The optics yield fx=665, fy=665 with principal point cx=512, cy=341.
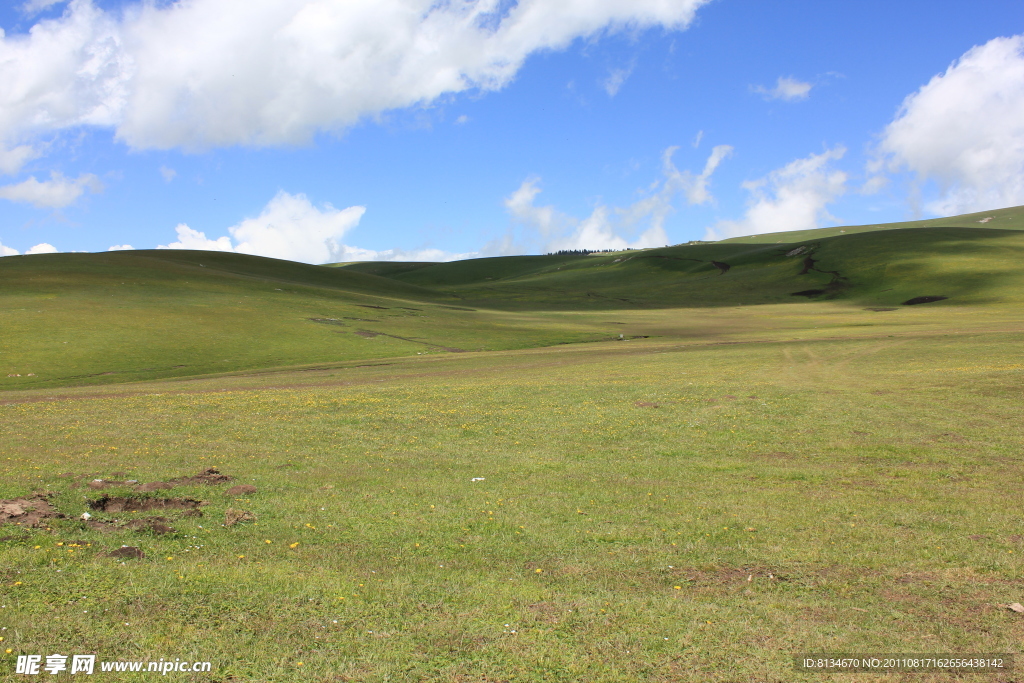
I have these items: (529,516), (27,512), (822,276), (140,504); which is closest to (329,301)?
(140,504)

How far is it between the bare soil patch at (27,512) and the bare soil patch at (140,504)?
2.53 ft

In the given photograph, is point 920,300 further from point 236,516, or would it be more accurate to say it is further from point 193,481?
point 236,516

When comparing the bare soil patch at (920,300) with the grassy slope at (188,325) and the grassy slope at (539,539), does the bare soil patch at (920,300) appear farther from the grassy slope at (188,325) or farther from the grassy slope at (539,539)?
the grassy slope at (539,539)

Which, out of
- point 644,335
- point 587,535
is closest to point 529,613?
point 587,535

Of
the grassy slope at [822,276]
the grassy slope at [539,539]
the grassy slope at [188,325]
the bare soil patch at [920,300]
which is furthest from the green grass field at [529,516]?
the grassy slope at [822,276]

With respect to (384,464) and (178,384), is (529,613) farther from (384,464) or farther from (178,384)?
(178,384)

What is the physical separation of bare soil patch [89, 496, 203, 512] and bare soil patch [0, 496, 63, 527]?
770 millimetres

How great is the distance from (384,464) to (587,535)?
24.6 feet

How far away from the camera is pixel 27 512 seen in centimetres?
1183

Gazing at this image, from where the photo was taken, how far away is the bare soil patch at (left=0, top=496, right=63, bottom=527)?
447 inches

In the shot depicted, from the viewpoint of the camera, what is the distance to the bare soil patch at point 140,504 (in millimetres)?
12742

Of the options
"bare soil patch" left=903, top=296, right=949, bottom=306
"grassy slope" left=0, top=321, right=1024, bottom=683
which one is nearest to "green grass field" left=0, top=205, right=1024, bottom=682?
"grassy slope" left=0, top=321, right=1024, bottom=683

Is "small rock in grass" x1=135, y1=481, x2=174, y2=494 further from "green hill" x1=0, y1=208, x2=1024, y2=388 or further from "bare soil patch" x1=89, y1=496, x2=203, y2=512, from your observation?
"green hill" x1=0, y1=208, x2=1024, y2=388

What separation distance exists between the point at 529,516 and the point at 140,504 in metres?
7.63
